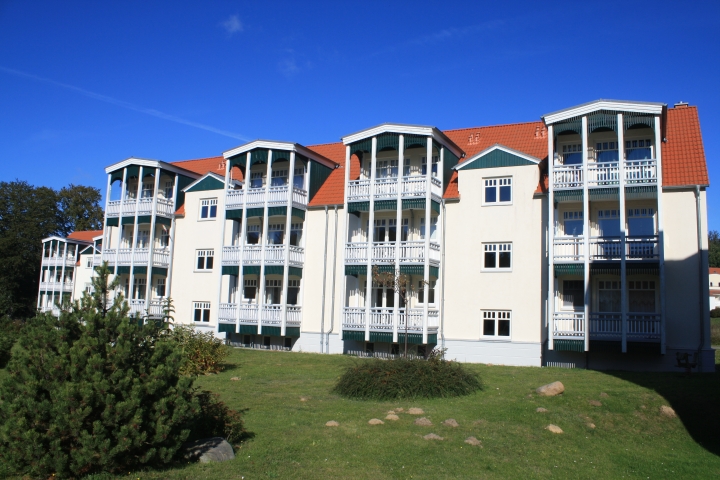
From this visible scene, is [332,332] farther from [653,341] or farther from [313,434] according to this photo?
[313,434]

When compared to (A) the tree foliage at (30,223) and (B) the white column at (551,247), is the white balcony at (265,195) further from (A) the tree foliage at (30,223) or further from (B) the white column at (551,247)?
(A) the tree foliage at (30,223)

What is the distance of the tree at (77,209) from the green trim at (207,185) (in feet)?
141

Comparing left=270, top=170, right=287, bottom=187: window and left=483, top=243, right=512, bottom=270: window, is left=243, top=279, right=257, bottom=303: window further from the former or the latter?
left=483, top=243, right=512, bottom=270: window

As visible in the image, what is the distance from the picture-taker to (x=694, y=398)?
15.6 m

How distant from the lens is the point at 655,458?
11.9 metres

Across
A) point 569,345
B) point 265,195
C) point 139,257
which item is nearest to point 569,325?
point 569,345

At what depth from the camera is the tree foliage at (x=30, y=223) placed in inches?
2346

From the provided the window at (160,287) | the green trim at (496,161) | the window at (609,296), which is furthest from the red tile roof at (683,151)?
the window at (160,287)

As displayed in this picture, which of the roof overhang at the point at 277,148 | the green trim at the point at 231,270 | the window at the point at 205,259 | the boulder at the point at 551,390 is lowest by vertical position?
the boulder at the point at 551,390

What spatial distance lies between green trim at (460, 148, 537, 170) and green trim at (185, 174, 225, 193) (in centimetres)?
1413

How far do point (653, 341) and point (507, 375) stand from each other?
6086mm

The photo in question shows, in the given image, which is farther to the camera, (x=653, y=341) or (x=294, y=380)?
(x=653, y=341)

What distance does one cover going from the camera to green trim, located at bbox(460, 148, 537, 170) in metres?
25.4

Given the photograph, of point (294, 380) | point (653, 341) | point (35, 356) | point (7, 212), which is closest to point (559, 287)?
point (653, 341)
